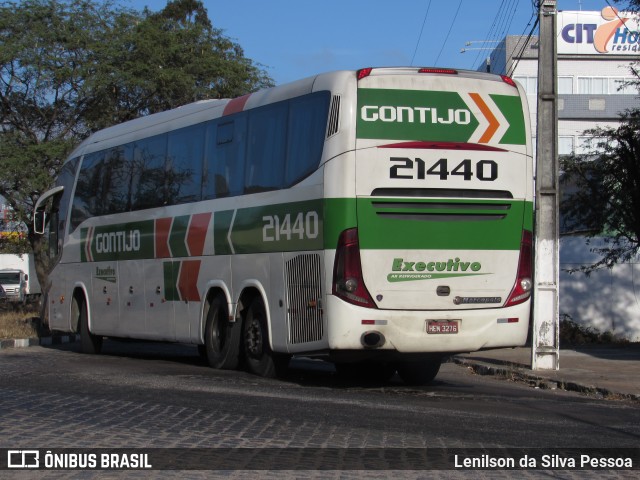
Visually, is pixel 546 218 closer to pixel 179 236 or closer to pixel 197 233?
pixel 197 233

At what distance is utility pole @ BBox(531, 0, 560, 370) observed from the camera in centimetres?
1611

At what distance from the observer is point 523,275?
13.3 meters

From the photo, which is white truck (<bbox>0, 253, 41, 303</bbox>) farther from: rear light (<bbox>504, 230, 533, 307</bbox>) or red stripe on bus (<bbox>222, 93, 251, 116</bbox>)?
rear light (<bbox>504, 230, 533, 307</bbox>)

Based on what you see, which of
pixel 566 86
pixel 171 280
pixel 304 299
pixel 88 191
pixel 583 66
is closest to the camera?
pixel 304 299

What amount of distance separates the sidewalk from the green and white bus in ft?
4.82

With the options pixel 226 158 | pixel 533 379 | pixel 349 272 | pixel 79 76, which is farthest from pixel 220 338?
pixel 79 76

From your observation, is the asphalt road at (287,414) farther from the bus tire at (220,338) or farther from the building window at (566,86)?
the building window at (566,86)

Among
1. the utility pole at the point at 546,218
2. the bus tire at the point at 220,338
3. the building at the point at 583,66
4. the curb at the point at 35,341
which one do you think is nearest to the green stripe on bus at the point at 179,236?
the bus tire at the point at 220,338

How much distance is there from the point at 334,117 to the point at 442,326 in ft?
9.43

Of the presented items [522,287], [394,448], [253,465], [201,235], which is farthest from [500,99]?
[253,465]

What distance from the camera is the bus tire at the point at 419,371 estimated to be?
1448cm

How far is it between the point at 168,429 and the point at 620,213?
65.1 feet

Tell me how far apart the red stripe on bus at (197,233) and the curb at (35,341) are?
7.42 m

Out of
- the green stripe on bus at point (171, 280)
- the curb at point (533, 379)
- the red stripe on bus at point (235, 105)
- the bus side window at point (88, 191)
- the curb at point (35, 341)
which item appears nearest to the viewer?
the curb at point (533, 379)
